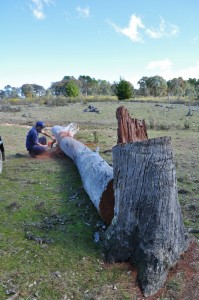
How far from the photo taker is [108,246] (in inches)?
156

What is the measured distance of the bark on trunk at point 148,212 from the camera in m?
3.68

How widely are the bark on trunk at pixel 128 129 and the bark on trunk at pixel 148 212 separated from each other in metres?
0.22

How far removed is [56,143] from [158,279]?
7.81m

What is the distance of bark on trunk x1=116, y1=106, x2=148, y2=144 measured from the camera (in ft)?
13.4

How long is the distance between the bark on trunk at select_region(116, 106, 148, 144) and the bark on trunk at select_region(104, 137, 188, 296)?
0.71 ft

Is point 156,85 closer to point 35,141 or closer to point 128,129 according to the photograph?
point 35,141

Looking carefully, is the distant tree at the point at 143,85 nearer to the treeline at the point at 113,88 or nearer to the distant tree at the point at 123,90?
the treeline at the point at 113,88

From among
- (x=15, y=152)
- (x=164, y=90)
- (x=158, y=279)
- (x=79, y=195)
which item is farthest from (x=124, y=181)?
(x=164, y=90)

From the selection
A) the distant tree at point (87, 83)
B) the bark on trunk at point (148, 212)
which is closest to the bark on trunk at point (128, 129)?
the bark on trunk at point (148, 212)

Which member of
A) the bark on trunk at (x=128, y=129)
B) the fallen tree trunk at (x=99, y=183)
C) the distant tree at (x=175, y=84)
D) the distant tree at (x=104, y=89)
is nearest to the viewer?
the bark on trunk at (x=128, y=129)

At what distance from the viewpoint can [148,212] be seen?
377cm

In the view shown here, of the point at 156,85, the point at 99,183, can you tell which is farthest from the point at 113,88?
the point at 99,183

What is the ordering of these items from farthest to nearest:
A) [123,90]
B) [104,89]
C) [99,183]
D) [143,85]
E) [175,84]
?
[104,89], [175,84], [143,85], [123,90], [99,183]

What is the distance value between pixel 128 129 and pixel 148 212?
3.28 feet
